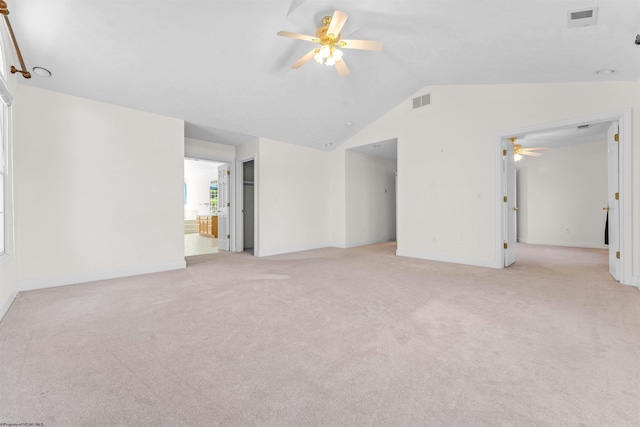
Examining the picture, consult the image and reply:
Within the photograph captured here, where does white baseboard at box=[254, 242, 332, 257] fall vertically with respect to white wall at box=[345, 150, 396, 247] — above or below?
below

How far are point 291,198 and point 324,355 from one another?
4.94 metres

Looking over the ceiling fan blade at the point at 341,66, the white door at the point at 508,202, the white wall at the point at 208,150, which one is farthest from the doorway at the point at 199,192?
the white door at the point at 508,202

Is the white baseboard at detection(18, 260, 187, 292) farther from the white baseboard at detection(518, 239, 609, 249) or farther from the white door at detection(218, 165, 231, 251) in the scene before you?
the white baseboard at detection(518, 239, 609, 249)

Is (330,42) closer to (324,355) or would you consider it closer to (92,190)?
(324,355)

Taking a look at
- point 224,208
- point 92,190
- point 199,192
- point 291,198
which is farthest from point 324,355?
point 199,192

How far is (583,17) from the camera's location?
2.66 m

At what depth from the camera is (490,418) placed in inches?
51.1

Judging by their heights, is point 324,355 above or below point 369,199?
below

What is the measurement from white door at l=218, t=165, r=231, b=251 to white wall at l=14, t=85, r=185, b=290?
203 centimetres

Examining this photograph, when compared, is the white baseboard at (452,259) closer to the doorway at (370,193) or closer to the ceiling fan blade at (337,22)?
the doorway at (370,193)

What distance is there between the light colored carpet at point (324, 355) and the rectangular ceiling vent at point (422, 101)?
371 cm

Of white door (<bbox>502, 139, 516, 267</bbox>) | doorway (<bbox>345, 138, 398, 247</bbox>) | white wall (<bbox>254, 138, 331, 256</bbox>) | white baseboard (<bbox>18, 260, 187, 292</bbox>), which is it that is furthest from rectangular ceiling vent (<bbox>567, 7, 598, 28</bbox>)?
white baseboard (<bbox>18, 260, 187, 292</bbox>)

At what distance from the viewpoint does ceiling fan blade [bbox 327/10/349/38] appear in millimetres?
2699

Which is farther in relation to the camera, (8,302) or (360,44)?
(360,44)
